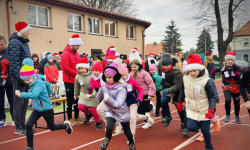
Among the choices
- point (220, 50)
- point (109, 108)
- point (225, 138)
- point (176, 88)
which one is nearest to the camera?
point (109, 108)

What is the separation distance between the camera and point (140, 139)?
5.17 m

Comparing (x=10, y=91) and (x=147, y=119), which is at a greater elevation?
(x=10, y=91)

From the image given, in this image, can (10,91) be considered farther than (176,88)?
Yes

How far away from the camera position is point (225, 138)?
511cm

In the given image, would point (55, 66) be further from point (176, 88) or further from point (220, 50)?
point (220, 50)

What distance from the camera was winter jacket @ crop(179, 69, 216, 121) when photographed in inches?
161

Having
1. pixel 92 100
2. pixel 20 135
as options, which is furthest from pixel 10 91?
→ pixel 92 100

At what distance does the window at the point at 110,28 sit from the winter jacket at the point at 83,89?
1539 cm

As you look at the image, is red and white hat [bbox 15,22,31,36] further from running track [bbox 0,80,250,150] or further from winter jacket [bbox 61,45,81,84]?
running track [bbox 0,80,250,150]

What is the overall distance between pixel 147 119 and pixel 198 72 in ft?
6.39

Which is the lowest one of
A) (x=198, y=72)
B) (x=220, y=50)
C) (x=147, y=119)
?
(x=147, y=119)

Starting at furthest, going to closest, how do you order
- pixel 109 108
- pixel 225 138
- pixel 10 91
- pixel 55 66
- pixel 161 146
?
pixel 55 66 → pixel 10 91 → pixel 225 138 → pixel 161 146 → pixel 109 108

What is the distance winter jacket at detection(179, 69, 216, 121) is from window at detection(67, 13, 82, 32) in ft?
48.8

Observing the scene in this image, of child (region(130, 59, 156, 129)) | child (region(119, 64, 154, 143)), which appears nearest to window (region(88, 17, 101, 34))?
child (region(130, 59, 156, 129))
